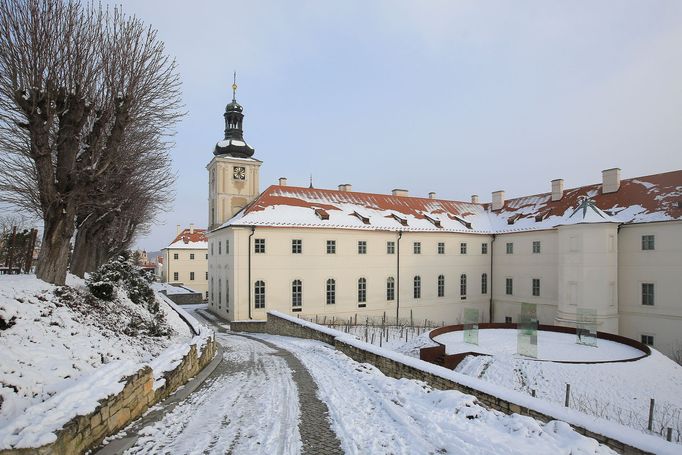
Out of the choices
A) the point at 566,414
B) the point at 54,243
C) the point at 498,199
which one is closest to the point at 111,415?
the point at 54,243

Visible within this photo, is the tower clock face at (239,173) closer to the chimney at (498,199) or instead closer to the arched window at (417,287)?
the arched window at (417,287)

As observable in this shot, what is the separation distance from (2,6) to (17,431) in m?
9.06

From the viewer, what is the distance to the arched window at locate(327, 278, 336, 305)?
31.0 metres

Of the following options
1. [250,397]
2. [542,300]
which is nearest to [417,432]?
[250,397]

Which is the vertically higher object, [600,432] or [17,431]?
[17,431]

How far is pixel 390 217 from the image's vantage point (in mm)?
34844

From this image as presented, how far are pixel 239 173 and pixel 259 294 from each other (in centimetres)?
1175

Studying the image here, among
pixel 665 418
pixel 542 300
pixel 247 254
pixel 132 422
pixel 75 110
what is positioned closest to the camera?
pixel 132 422

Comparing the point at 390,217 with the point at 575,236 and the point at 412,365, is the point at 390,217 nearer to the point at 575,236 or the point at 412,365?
the point at 575,236

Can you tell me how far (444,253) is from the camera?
36000 millimetres

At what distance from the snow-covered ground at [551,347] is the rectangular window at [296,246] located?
11.8 metres

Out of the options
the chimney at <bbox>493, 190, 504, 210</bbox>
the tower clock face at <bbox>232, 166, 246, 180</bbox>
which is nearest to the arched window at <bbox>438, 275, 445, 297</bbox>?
the chimney at <bbox>493, 190, 504, 210</bbox>

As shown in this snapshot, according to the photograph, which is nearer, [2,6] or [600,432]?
[600,432]

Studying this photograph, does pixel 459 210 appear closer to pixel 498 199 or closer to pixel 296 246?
pixel 498 199
